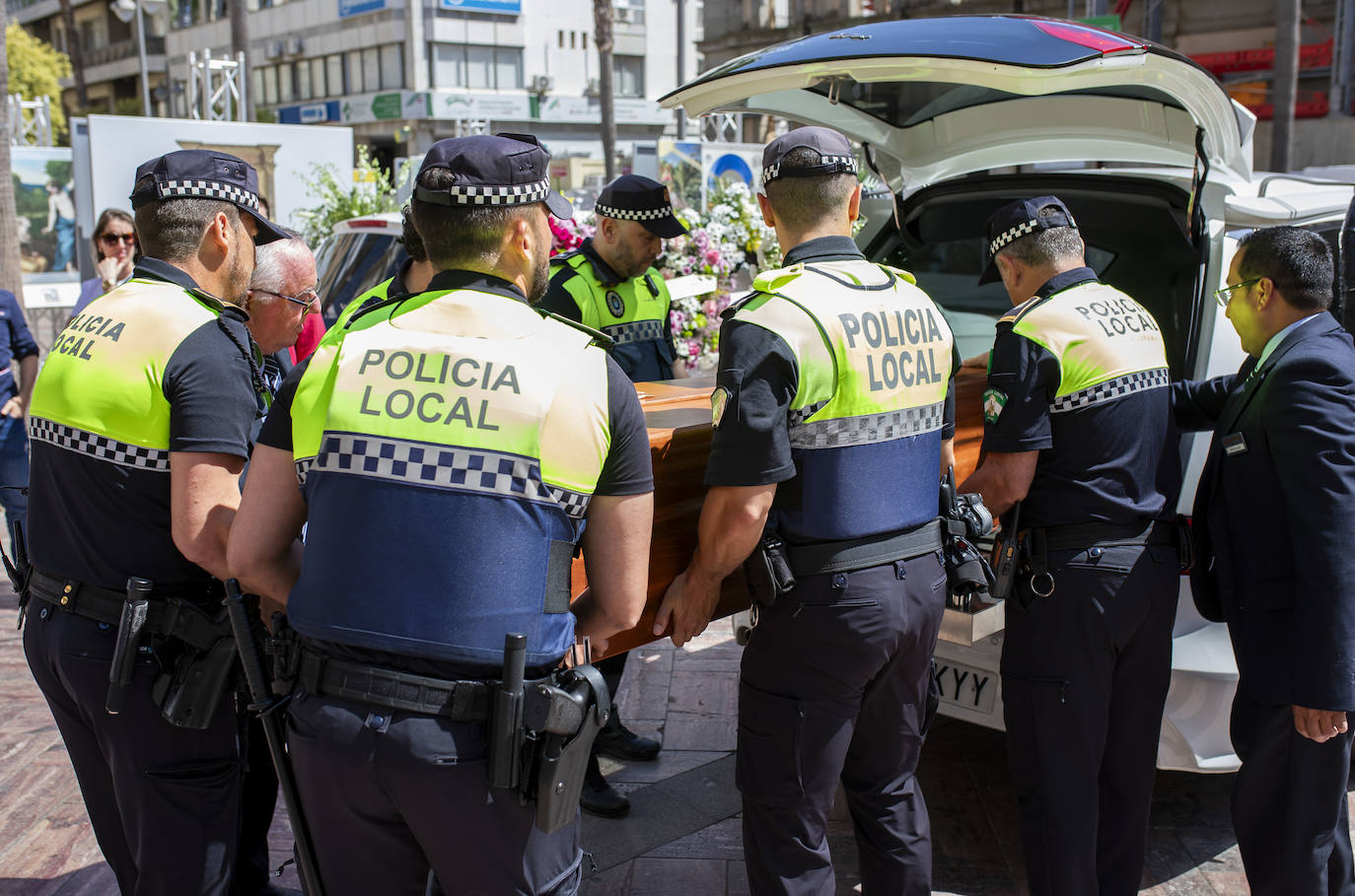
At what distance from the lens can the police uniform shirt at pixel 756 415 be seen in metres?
2.43

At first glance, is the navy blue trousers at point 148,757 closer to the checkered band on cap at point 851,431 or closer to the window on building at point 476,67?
the checkered band on cap at point 851,431

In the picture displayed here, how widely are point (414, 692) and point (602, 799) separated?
2035 millimetres

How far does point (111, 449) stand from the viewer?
7.63 feet

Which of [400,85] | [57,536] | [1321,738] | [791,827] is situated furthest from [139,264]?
[400,85]

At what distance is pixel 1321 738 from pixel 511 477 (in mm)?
2202

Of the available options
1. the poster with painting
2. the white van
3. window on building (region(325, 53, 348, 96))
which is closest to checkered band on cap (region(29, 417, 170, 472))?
the white van

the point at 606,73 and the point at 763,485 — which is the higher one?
the point at 606,73

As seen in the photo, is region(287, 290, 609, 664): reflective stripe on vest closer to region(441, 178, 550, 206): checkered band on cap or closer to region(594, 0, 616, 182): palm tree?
region(441, 178, 550, 206): checkered band on cap

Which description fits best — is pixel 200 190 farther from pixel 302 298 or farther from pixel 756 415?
pixel 756 415

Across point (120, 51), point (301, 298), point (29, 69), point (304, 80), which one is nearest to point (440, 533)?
point (301, 298)

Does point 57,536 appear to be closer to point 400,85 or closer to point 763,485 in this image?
point 763,485

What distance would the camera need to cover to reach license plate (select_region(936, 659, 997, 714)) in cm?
333

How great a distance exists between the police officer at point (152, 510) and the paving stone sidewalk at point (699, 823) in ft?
3.57

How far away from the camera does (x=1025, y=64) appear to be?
8.71 feet
